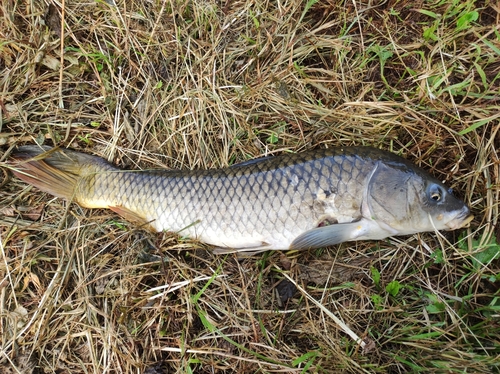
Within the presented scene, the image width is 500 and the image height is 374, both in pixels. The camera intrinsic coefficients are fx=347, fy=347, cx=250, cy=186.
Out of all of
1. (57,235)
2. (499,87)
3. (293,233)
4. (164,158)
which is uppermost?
(499,87)

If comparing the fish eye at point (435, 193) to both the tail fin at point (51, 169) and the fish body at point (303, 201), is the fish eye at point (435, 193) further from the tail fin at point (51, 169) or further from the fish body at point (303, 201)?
the tail fin at point (51, 169)

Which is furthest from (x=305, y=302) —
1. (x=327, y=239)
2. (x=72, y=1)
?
(x=72, y=1)

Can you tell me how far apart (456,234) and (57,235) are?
282 centimetres

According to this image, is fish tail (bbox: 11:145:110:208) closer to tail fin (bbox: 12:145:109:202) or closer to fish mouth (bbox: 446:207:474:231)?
tail fin (bbox: 12:145:109:202)

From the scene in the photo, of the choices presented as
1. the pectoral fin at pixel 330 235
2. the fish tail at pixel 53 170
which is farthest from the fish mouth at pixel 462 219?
the fish tail at pixel 53 170

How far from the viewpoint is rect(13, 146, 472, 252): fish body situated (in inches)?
83.3

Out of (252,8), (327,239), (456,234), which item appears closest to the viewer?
(327,239)

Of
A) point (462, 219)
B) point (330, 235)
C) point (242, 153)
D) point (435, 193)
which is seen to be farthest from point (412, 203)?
point (242, 153)

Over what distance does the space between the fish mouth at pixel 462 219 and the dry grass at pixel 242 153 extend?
0.12 metres

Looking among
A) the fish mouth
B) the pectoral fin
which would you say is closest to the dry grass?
the fish mouth

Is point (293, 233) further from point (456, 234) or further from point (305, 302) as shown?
point (456, 234)

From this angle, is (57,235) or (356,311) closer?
(356,311)

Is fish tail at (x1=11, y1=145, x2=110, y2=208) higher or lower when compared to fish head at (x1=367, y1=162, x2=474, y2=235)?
lower

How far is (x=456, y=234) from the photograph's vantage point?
7.50 ft
